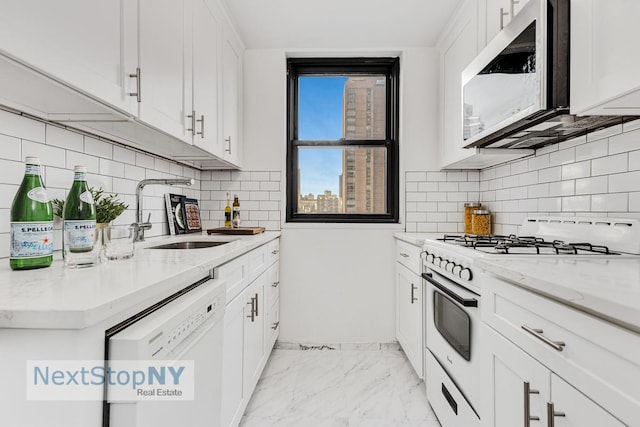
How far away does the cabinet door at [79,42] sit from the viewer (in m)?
0.79

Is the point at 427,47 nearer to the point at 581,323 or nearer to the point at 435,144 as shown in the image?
the point at 435,144

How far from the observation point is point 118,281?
2.60 ft

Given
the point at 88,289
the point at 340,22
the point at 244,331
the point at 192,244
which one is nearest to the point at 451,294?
the point at 244,331

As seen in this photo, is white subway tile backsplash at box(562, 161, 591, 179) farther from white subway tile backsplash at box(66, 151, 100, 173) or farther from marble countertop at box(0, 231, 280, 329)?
white subway tile backsplash at box(66, 151, 100, 173)

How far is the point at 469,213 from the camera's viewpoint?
8.41 feet

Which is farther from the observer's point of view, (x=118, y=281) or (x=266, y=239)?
(x=266, y=239)

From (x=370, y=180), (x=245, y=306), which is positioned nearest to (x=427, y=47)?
(x=370, y=180)

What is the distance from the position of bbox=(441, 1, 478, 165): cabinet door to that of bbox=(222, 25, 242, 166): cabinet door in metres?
1.55

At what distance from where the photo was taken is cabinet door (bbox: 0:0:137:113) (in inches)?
31.0

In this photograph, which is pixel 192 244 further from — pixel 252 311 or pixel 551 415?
pixel 551 415

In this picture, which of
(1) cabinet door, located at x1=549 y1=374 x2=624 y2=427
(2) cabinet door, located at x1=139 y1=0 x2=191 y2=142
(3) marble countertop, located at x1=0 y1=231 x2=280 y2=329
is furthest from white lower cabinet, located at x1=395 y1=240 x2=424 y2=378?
(2) cabinet door, located at x1=139 y1=0 x2=191 y2=142

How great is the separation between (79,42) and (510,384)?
1596 mm

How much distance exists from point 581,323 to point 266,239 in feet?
5.41

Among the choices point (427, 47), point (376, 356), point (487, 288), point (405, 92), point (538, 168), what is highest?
point (427, 47)
